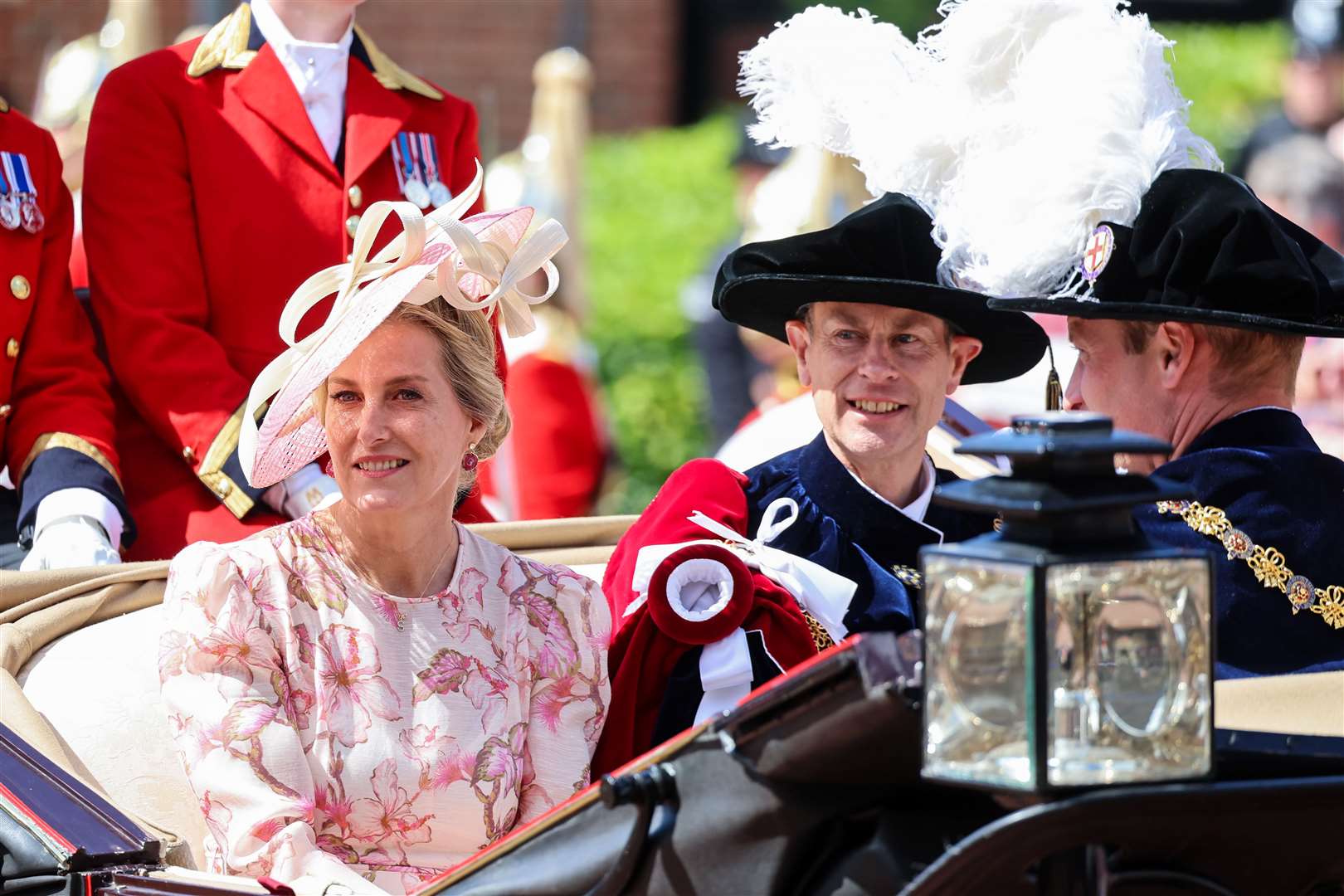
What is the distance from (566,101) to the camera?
10.1 m

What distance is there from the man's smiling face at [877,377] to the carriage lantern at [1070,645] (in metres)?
1.62

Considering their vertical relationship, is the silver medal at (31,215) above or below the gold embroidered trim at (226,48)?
below

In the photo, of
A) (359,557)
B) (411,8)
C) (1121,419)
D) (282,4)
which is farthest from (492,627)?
(411,8)

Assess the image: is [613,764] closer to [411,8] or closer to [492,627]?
[492,627]

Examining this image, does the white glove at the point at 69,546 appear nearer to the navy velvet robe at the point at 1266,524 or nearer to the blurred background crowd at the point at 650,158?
the navy velvet robe at the point at 1266,524

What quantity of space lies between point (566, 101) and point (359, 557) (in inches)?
296

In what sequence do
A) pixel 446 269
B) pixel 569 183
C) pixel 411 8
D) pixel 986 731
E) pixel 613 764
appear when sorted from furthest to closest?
pixel 411 8 < pixel 569 183 < pixel 613 764 < pixel 446 269 < pixel 986 731

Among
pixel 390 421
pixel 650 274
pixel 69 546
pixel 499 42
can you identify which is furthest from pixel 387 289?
pixel 499 42

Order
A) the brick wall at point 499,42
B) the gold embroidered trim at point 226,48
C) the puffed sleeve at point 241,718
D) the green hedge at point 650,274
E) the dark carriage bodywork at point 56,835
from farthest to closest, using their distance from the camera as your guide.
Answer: the brick wall at point 499,42, the green hedge at point 650,274, the gold embroidered trim at point 226,48, the puffed sleeve at point 241,718, the dark carriage bodywork at point 56,835

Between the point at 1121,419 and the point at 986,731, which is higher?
the point at 1121,419

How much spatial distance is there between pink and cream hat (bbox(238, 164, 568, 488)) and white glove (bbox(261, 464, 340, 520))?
47cm

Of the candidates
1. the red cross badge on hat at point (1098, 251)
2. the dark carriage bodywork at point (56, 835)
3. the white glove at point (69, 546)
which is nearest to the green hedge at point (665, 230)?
the white glove at point (69, 546)

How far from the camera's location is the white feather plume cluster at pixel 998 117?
3002 mm

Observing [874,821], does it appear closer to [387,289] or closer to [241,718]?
[241,718]
